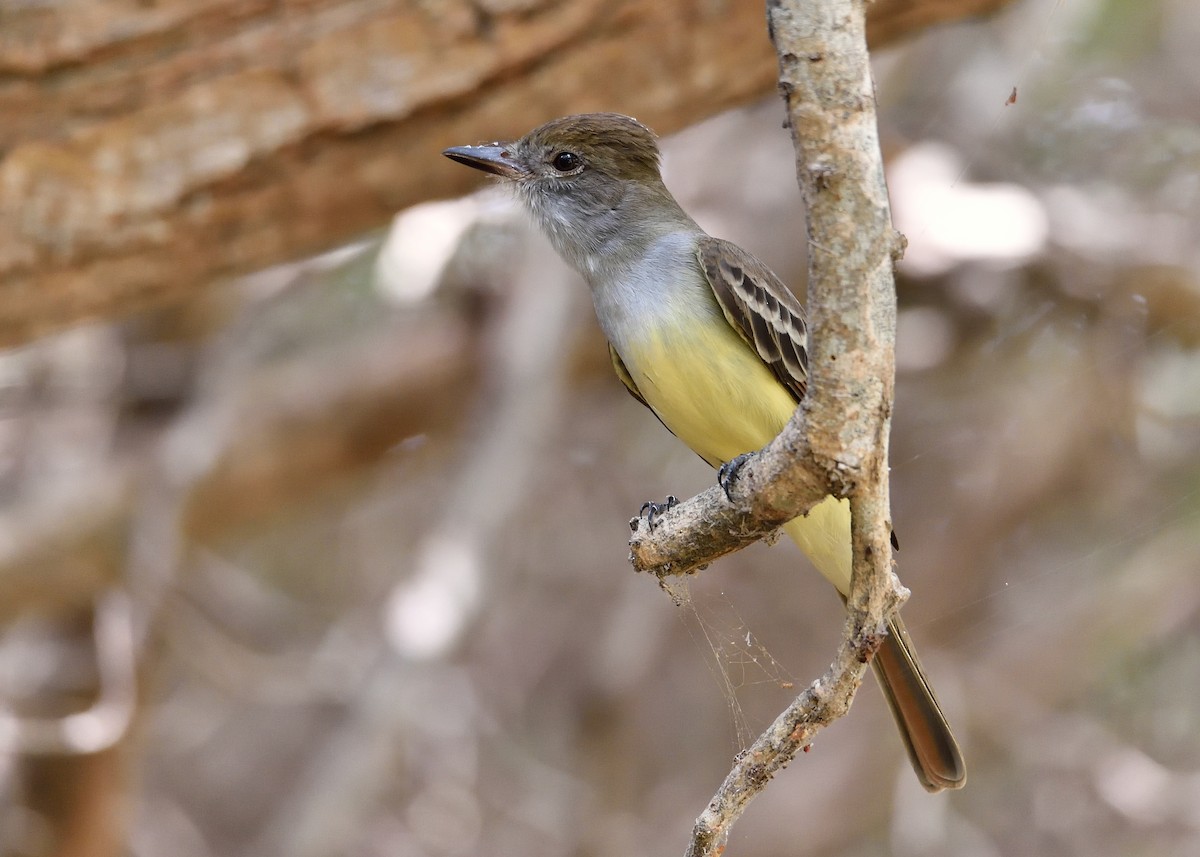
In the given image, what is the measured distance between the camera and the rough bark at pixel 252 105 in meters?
3.55

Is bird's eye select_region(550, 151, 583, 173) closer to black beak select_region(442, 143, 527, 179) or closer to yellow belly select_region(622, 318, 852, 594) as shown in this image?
black beak select_region(442, 143, 527, 179)

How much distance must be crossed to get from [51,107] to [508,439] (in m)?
2.08

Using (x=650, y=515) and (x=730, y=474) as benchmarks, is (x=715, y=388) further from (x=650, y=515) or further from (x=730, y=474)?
(x=730, y=474)

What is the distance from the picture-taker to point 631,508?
6133mm

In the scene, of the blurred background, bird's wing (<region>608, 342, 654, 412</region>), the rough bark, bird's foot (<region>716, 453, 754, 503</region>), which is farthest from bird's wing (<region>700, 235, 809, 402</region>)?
the blurred background

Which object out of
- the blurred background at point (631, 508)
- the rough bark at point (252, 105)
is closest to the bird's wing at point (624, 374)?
the rough bark at point (252, 105)

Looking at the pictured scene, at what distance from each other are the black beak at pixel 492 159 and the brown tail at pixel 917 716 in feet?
4.46

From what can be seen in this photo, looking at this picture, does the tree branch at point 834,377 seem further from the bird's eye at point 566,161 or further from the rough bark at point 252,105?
the rough bark at point 252,105

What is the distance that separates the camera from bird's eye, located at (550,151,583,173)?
3.23 m

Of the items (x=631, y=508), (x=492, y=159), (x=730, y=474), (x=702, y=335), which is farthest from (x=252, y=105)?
(x=631, y=508)

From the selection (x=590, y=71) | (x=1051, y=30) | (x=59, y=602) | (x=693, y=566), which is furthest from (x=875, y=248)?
(x=59, y=602)

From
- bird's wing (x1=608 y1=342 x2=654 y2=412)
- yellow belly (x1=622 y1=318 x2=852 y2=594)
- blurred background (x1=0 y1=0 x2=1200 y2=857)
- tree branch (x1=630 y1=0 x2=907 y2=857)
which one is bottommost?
blurred background (x1=0 y1=0 x2=1200 y2=857)

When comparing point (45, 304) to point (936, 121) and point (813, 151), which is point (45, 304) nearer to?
point (813, 151)

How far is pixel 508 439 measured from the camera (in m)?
5.08
